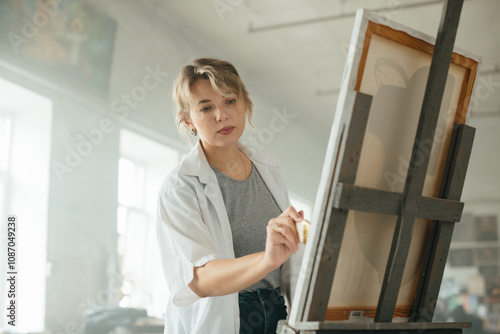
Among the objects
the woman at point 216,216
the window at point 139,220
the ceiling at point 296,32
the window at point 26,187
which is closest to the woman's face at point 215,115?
the woman at point 216,216

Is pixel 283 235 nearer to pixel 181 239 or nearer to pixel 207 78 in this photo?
pixel 181 239

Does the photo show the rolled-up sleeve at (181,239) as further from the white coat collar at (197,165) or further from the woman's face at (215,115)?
the woman's face at (215,115)

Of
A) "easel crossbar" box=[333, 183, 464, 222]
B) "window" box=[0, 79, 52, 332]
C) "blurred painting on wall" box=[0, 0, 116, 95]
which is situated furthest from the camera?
"blurred painting on wall" box=[0, 0, 116, 95]

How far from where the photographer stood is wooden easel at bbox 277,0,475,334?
3.11ft

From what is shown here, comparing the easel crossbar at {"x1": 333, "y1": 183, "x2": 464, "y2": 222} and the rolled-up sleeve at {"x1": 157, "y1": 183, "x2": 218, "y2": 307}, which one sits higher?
the easel crossbar at {"x1": 333, "y1": 183, "x2": 464, "y2": 222}

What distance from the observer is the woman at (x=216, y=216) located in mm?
1150

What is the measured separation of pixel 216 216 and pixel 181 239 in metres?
0.16

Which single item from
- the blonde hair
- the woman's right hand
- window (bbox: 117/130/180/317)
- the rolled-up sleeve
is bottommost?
window (bbox: 117/130/180/317)

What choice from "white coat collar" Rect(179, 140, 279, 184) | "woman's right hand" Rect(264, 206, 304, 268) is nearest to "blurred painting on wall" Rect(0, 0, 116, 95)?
"white coat collar" Rect(179, 140, 279, 184)

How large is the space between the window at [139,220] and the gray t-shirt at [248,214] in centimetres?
286

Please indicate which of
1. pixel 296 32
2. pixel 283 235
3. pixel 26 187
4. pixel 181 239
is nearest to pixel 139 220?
pixel 26 187

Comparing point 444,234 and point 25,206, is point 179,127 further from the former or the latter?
point 25,206

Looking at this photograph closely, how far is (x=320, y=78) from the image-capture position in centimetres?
590

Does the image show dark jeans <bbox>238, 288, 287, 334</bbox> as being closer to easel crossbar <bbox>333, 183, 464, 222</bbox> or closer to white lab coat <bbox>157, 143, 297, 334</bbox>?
white lab coat <bbox>157, 143, 297, 334</bbox>
